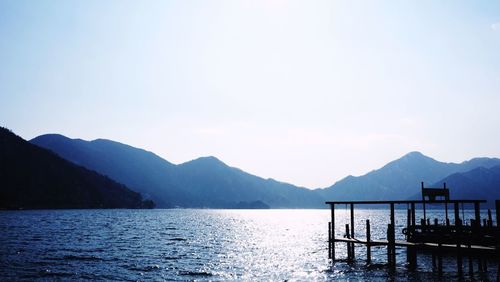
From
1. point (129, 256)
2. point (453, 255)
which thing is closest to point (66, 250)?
point (129, 256)

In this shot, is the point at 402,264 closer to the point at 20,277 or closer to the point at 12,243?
the point at 20,277

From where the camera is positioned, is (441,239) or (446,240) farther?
(446,240)

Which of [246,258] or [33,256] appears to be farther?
[246,258]

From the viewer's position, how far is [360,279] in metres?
28.3

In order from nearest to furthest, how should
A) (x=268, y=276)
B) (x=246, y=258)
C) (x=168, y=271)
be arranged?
(x=268, y=276), (x=168, y=271), (x=246, y=258)

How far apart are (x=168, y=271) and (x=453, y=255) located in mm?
28891

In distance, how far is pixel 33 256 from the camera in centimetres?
3831

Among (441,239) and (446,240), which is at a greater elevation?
(441,239)

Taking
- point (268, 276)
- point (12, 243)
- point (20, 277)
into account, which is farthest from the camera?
point (12, 243)

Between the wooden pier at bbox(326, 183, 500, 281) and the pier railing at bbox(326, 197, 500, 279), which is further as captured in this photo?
the wooden pier at bbox(326, 183, 500, 281)

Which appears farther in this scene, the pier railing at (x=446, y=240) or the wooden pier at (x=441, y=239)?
the wooden pier at (x=441, y=239)

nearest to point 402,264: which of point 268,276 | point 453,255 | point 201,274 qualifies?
point 453,255

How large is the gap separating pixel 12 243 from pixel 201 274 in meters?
32.7

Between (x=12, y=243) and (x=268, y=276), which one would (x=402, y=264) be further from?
(x=12, y=243)
